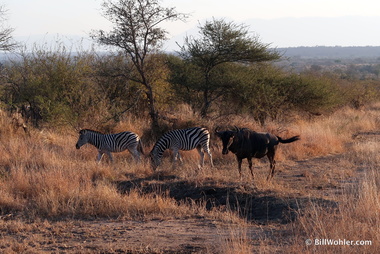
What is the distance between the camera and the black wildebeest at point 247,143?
971cm

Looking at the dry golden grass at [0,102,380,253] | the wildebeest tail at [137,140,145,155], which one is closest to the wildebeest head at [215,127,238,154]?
the dry golden grass at [0,102,380,253]

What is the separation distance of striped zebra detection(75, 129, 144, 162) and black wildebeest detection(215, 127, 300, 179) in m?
2.94

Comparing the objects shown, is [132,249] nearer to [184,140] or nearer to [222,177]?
[222,177]

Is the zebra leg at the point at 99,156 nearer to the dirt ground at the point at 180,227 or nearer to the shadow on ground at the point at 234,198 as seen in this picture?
the shadow on ground at the point at 234,198

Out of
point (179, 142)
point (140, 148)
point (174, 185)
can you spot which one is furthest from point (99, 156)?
point (174, 185)

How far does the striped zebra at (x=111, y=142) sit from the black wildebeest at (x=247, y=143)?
9.66 feet

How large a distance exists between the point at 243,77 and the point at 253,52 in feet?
3.07

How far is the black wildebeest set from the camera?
31.9 feet

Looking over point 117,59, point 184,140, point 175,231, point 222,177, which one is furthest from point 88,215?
point 117,59

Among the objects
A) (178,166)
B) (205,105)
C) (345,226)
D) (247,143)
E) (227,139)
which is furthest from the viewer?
(205,105)

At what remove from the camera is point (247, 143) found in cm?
991

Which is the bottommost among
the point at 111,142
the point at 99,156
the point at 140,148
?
the point at 99,156

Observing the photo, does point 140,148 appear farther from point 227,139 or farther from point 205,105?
point 205,105

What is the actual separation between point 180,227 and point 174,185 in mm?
2827
